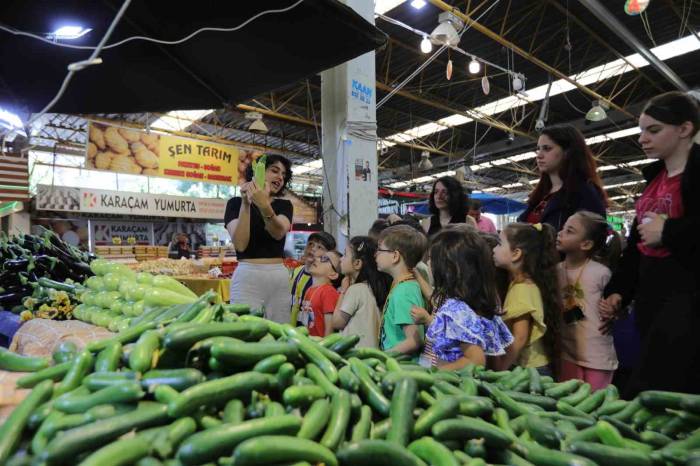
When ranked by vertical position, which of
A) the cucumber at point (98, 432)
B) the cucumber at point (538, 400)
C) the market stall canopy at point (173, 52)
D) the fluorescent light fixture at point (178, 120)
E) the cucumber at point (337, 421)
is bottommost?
the cucumber at point (538, 400)

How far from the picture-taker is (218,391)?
3.13 ft

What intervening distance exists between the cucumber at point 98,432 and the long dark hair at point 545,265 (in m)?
2.29

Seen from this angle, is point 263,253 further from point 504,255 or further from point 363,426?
point 363,426

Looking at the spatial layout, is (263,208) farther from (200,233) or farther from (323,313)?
(200,233)

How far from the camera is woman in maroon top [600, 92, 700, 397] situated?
73.9 inches

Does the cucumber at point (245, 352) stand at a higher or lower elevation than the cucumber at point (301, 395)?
higher

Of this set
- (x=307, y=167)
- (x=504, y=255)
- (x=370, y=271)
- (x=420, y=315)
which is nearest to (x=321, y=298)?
(x=370, y=271)

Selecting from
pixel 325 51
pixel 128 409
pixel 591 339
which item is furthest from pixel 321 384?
pixel 325 51

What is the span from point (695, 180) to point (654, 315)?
0.65 meters

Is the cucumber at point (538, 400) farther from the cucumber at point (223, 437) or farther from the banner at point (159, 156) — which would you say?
the banner at point (159, 156)

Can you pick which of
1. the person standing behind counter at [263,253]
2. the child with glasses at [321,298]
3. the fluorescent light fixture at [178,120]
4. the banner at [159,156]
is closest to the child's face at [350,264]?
the child with glasses at [321,298]

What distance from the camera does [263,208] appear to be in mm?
3053

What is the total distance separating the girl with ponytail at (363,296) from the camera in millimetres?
3107

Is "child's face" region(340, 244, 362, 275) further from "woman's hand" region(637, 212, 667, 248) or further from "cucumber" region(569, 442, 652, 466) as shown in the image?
"cucumber" region(569, 442, 652, 466)
